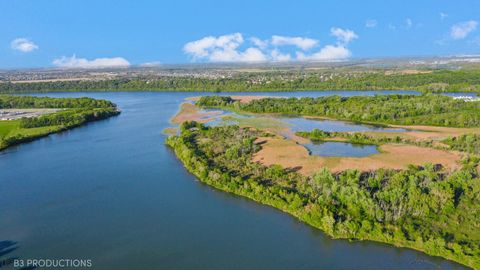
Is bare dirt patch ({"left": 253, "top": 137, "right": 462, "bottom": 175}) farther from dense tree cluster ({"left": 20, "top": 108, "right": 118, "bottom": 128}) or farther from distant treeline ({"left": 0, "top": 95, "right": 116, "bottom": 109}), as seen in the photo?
distant treeline ({"left": 0, "top": 95, "right": 116, "bottom": 109})

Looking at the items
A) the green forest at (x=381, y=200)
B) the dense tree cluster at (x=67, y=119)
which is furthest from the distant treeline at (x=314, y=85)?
the green forest at (x=381, y=200)

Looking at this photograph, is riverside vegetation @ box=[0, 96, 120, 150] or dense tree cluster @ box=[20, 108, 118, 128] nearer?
riverside vegetation @ box=[0, 96, 120, 150]

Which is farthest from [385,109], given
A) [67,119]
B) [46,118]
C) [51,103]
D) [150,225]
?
[51,103]

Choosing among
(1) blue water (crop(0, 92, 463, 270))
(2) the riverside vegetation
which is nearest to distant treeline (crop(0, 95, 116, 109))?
(2) the riverside vegetation

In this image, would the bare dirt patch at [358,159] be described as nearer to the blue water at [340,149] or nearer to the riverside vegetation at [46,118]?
the blue water at [340,149]

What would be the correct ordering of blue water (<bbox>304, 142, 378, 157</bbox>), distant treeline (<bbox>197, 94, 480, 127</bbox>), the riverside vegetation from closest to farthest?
blue water (<bbox>304, 142, 378, 157</bbox>) < the riverside vegetation < distant treeline (<bbox>197, 94, 480, 127</bbox>)

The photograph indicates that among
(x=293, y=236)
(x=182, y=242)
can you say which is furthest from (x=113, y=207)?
(x=293, y=236)
